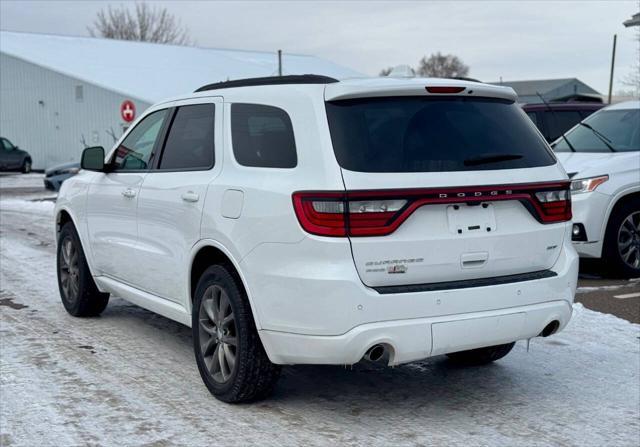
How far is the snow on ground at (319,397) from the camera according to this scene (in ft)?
14.9

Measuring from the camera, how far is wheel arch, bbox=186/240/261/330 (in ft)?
15.6

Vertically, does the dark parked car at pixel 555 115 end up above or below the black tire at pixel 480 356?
above

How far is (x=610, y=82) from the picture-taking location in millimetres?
40938

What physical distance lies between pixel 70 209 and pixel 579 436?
4628mm

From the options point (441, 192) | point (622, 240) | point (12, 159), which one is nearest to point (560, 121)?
point (622, 240)

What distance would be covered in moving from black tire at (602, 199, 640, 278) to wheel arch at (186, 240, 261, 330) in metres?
5.26

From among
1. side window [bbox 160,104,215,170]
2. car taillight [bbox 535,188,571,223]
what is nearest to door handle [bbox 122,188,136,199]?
side window [bbox 160,104,215,170]

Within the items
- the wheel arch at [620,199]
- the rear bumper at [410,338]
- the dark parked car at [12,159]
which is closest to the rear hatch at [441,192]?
the rear bumper at [410,338]

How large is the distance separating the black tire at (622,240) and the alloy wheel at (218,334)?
536cm

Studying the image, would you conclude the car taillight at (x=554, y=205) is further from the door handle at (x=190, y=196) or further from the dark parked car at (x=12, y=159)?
the dark parked car at (x=12, y=159)

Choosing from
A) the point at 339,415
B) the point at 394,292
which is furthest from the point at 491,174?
the point at 339,415

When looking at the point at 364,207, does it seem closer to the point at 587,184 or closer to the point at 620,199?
the point at 587,184

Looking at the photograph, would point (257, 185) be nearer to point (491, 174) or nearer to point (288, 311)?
point (288, 311)

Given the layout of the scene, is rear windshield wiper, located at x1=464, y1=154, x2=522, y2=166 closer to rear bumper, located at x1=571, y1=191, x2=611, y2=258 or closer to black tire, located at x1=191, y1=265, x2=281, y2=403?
black tire, located at x1=191, y1=265, x2=281, y2=403
